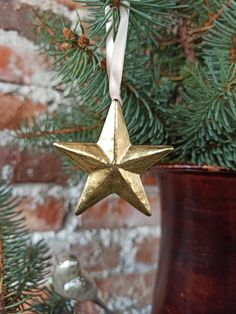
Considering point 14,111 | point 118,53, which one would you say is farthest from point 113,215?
point 118,53

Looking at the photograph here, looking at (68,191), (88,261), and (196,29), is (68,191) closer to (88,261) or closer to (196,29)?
(88,261)

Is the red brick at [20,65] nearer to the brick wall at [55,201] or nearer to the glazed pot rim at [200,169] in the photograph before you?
the brick wall at [55,201]

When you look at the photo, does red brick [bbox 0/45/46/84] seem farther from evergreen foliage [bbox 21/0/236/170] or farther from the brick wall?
evergreen foliage [bbox 21/0/236/170]

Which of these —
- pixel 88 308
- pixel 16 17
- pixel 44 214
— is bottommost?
pixel 88 308

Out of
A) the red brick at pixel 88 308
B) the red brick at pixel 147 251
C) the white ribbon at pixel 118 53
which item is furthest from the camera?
the red brick at pixel 147 251

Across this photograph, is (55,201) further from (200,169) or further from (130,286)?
(200,169)

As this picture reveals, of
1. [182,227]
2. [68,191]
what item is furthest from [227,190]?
[68,191]

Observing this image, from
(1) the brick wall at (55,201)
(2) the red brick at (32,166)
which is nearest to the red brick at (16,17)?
(1) the brick wall at (55,201)

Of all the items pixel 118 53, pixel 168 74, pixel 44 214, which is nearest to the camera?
pixel 118 53
